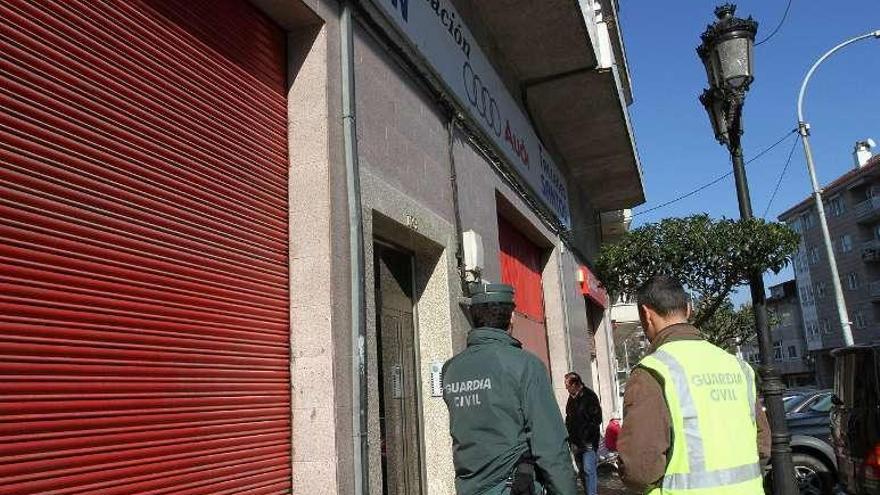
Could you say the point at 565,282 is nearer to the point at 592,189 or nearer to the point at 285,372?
the point at 592,189

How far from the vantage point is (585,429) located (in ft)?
29.7

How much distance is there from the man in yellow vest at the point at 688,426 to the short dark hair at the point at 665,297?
8.5 inches

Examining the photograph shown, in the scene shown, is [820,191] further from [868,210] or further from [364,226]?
[868,210]

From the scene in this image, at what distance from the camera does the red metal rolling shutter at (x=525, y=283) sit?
9.55 m

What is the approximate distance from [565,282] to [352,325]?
8.75 m

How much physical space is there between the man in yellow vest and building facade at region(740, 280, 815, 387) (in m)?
70.5

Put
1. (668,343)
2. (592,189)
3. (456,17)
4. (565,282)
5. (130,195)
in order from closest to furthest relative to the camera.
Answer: (668,343)
(130,195)
(456,17)
(565,282)
(592,189)

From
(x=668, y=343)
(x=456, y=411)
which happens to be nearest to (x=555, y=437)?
(x=456, y=411)

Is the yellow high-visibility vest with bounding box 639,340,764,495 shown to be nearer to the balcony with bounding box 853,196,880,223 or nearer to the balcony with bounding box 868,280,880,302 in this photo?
the balcony with bounding box 853,196,880,223

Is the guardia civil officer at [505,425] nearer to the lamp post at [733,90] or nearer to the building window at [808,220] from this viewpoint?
the lamp post at [733,90]

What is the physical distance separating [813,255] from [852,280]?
275 inches

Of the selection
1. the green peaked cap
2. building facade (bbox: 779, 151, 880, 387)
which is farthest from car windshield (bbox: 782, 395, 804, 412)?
building facade (bbox: 779, 151, 880, 387)

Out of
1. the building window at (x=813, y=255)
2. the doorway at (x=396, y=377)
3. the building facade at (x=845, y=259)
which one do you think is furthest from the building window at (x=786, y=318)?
the doorway at (x=396, y=377)

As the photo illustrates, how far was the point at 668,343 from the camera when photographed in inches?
102
